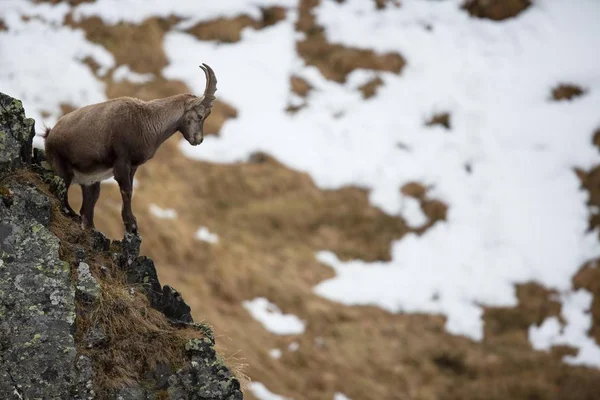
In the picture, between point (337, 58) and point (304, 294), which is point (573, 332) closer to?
point (304, 294)

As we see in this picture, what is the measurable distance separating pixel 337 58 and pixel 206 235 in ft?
52.2

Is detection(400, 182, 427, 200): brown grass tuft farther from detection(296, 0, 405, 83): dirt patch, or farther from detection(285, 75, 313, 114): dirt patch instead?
detection(296, 0, 405, 83): dirt patch

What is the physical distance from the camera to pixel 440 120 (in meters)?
36.6

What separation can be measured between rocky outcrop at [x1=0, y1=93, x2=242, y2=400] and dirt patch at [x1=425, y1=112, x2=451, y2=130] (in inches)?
1089

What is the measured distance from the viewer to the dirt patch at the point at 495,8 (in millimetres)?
42750

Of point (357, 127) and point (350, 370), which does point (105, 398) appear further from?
point (357, 127)

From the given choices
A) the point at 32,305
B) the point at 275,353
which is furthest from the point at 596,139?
A: the point at 32,305

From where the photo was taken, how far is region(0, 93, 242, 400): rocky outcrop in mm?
8961

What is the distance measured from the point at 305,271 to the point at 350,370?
5295 millimetres

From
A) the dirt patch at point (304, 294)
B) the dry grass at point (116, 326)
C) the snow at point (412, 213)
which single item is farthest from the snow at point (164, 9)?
the dry grass at point (116, 326)

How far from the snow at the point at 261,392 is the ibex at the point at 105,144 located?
12297 millimetres

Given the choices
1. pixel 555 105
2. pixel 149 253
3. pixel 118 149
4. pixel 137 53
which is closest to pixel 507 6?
pixel 555 105

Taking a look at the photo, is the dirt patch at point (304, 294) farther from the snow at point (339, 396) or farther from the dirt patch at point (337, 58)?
the dirt patch at point (337, 58)

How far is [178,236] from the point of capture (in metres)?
26.7
